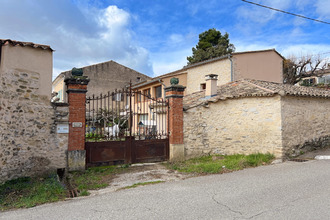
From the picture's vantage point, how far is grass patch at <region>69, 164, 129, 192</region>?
6.19 metres

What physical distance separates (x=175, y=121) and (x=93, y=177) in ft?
12.9

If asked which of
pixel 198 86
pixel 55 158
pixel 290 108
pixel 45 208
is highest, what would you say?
pixel 198 86

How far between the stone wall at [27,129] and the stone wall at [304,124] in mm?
8113

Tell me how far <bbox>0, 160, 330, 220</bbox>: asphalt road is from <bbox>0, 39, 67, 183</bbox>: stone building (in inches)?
96.8

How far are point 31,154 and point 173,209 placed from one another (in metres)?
4.84

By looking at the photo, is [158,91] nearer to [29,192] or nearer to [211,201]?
[29,192]

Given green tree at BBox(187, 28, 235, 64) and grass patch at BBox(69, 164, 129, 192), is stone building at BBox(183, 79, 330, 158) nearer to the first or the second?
grass patch at BBox(69, 164, 129, 192)

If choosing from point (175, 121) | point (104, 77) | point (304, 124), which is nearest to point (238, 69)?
point (304, 124)

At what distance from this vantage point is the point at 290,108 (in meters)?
9.23

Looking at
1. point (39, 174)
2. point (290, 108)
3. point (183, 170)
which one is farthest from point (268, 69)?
point (39, 174)

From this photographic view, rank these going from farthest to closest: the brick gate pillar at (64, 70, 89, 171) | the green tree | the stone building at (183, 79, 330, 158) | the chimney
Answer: the green tree
the chimney
the stone building at (183, 79, 330, 158)
the brick gate pillar at (64, 70, 89, 171)

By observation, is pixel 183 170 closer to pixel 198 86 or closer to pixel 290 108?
pixel 290 108

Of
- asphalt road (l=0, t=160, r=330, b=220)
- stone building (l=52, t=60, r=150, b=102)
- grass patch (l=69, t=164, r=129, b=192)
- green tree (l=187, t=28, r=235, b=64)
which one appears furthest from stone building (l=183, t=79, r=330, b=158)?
green tree (l=187, t=28, r=235, b=64)

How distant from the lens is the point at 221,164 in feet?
27.0
